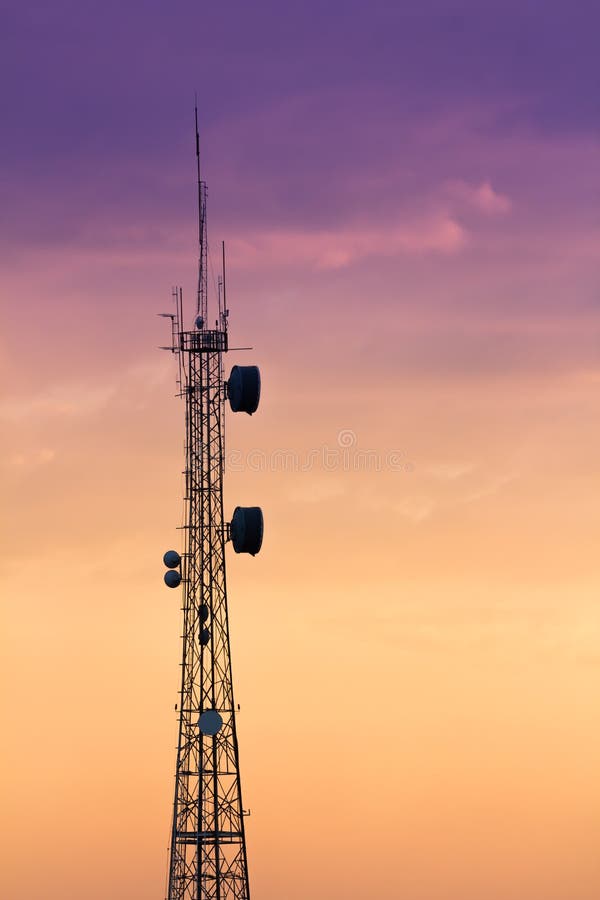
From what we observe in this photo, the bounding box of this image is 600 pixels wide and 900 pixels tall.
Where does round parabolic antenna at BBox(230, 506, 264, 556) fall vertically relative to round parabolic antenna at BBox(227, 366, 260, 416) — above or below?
below

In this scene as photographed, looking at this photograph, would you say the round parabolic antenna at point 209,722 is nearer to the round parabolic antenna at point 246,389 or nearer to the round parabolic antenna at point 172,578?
the round parabolic antenna at point 172,578

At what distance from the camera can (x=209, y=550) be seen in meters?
101

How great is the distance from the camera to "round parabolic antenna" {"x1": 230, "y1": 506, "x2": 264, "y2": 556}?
99.6 metres

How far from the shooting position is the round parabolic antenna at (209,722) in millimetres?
98812

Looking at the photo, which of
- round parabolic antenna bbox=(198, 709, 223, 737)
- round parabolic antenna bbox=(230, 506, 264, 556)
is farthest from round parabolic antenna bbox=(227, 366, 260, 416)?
round parabolic antenna bbox=(198, 709, 223, 737)

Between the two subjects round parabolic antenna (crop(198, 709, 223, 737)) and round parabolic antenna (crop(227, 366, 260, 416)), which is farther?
round parabolic antenna (crop(227, 366, 260, 416))

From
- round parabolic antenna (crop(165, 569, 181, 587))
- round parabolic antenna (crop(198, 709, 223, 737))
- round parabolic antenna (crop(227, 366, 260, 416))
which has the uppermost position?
round parabolic antenna (crop(227, 366, 260, 416))

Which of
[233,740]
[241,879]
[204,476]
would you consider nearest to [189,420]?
[204,476]

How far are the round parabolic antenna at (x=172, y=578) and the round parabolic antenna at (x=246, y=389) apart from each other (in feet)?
30.2

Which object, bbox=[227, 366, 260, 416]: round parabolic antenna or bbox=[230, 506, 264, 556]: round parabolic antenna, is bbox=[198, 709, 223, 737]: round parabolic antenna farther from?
bbox=[227, 366, 260, 416]: round parabolic antenna

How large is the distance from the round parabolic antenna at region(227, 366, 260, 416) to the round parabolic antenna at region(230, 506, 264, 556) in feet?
17.2

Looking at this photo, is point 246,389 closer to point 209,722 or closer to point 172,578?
point 172,578

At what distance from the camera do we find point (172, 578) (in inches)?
3967

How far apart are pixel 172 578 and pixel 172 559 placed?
109 centimetres
